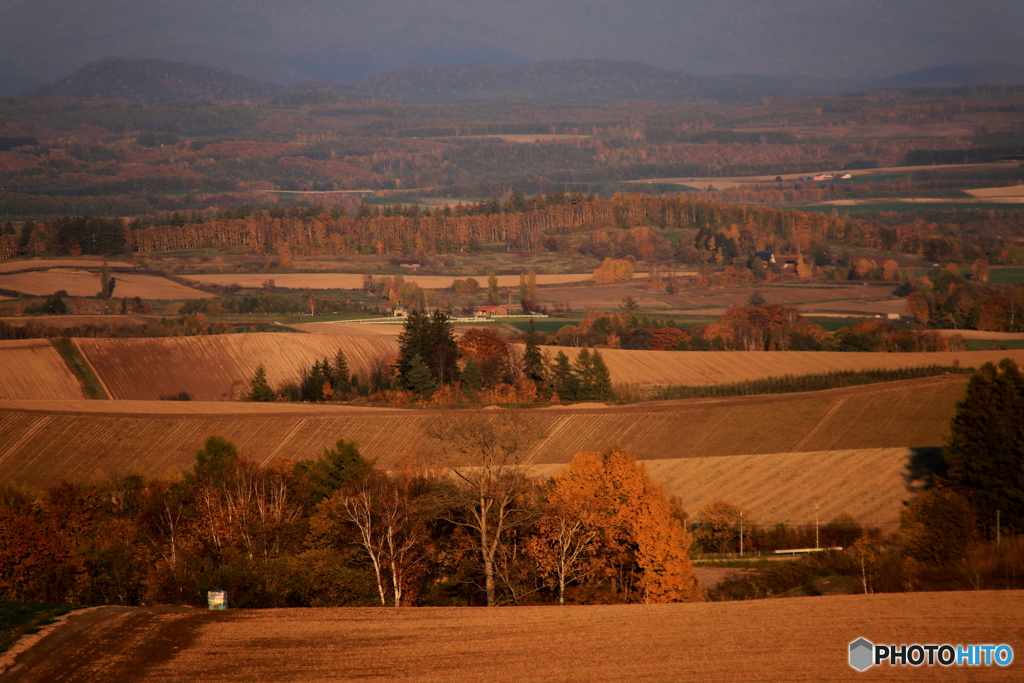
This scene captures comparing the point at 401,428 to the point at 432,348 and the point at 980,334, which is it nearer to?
the point at 432,348

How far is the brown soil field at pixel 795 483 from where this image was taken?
156 feet

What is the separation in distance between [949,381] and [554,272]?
273 feet

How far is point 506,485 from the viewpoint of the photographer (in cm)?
3419

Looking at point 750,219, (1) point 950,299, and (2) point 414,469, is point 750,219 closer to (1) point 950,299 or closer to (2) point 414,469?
(1) point 950,299

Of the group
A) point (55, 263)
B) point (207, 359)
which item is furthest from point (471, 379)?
point (55, 263)

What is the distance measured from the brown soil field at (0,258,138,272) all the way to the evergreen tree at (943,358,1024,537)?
105 metres

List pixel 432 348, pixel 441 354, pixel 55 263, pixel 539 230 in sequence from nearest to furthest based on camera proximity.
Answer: pixel 441 354
pixel 432 348
pixel 55 263
pixel 539 230

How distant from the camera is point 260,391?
2911 inches

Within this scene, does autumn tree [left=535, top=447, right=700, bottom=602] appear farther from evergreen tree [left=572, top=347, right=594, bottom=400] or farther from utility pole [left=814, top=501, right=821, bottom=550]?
evergreen tree [left=572, top=347, right=594, bottom=400]

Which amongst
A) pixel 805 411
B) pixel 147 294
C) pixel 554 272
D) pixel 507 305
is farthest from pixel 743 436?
pixel 554 272

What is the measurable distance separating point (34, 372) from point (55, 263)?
61183 mm

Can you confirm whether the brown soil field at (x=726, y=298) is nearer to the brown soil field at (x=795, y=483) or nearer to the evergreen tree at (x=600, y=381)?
the evergreen tree at (x=600, y=381)

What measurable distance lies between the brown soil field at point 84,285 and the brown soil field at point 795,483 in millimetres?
75631

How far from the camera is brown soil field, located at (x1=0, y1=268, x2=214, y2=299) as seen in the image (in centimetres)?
11531
